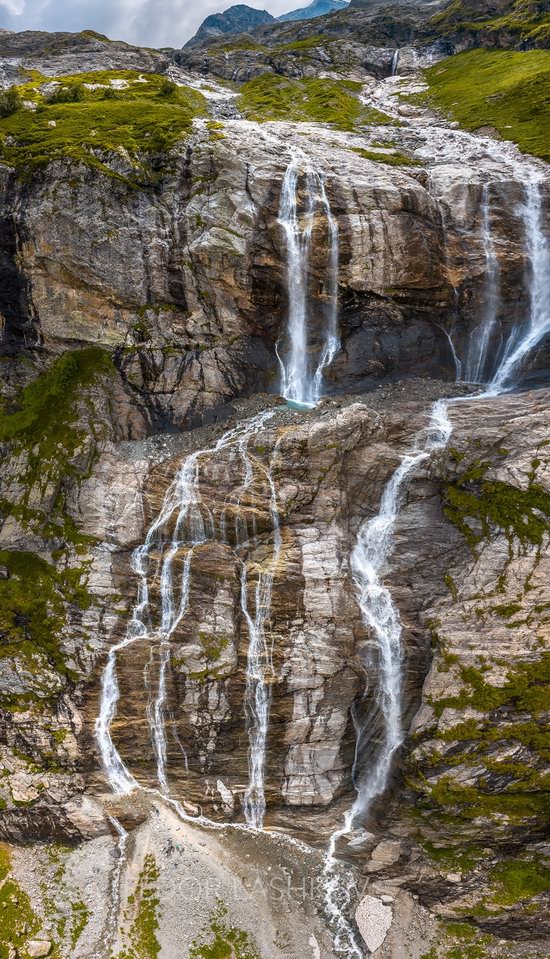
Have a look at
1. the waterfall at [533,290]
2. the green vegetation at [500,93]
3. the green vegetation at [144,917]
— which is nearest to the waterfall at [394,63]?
the green vegetation at [500,93]

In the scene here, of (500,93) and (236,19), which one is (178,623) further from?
(236,19)

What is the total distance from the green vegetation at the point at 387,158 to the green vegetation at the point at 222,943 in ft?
141

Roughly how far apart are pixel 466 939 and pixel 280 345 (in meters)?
30.5

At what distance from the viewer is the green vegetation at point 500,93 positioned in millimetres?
38619

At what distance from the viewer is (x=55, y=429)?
1076 inches

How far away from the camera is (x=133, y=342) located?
98.5ft

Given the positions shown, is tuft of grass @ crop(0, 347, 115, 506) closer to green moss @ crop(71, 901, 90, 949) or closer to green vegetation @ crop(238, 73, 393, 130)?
green moss @ crop(71, 901, 90, 949)

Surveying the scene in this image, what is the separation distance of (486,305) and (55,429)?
27.2 m

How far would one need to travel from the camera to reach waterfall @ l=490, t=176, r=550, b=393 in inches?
1240

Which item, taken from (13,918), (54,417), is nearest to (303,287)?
(54,417)

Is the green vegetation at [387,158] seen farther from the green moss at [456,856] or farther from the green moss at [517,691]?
the green moss at [456,856]

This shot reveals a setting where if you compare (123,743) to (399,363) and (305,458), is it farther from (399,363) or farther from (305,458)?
(399,363)

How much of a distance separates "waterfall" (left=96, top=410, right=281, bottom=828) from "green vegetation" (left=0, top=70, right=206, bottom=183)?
69.2ft

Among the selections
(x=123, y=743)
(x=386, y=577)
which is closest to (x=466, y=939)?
(x=386, y=577)
